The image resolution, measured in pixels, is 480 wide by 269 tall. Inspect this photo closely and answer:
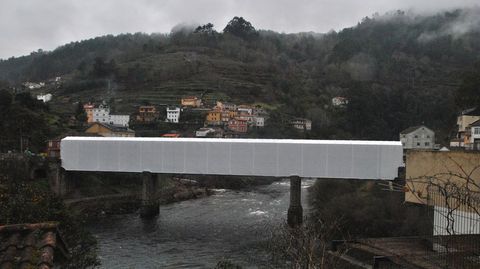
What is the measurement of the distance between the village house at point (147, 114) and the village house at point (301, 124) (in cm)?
1503

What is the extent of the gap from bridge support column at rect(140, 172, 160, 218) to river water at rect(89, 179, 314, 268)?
537mm

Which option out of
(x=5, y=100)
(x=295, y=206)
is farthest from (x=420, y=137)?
(x=5, y=100)

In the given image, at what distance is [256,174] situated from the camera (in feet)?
78.8

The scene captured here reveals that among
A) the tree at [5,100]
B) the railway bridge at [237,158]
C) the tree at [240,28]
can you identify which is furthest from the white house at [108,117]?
the tree at [240,28]

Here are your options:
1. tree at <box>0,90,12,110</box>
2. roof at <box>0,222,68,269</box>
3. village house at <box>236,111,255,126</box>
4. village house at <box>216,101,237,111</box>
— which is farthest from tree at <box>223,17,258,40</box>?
roof at <box>0,222,68,269</box>

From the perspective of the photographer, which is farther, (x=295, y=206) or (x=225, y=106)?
(x=225, y=106)

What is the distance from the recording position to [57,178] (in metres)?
27.1

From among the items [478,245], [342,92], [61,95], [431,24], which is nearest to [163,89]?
[61,95]

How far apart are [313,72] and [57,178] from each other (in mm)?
61743

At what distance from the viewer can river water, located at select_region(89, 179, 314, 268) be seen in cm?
1638

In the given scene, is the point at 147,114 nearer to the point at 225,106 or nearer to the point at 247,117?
the point at 225,106

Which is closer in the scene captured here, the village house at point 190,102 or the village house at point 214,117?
the village house at point 214,117

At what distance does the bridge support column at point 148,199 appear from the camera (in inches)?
999

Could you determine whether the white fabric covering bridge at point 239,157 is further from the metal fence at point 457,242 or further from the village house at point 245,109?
the village house at point 245,109
